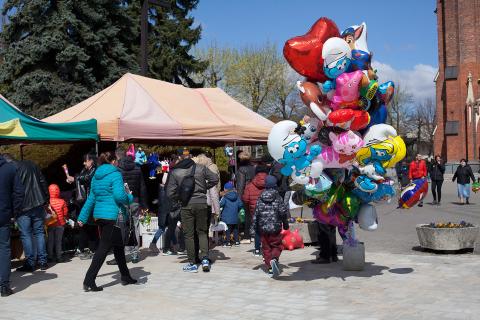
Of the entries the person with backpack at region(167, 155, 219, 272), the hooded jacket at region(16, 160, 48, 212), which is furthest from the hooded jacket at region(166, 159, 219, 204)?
the hooded jacket at region(16, 160, 48, 212)

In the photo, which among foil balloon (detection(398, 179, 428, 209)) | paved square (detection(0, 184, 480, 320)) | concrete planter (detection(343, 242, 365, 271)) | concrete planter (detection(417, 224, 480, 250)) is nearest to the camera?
paved square (detection(0, 184, 480, 320))

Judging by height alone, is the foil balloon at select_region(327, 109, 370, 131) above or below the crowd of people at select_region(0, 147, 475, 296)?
above

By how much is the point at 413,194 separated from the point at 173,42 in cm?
2732

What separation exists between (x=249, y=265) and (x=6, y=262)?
145 inches

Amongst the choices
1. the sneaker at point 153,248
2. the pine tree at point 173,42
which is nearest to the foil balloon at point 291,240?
the sneaker at point 153,248

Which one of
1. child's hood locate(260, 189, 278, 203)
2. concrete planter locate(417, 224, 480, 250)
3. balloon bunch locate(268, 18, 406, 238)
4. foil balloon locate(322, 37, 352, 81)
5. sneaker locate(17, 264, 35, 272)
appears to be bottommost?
sneaker locate(17, 264, 35, 272)

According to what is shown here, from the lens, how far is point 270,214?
8094 millimetres

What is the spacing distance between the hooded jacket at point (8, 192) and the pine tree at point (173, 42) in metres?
24.1

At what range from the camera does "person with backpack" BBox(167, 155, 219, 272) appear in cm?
857

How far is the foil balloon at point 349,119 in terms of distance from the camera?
7059 millimetres

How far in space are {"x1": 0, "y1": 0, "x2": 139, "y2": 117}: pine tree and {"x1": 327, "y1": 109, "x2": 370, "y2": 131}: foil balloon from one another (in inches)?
744

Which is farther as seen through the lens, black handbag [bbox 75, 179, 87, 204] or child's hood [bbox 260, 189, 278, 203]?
black handbag [bbox 75, 179, 87, 204]

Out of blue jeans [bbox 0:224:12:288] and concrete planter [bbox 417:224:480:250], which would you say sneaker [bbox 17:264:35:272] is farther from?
concrete planter [bbox 417:224:480:250]

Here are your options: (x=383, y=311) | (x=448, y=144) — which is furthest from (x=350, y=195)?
(x=448, y=144)
